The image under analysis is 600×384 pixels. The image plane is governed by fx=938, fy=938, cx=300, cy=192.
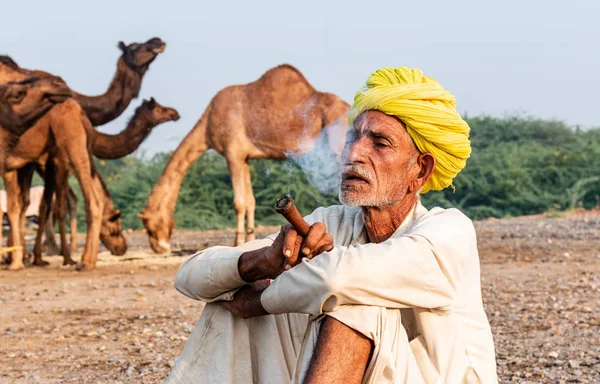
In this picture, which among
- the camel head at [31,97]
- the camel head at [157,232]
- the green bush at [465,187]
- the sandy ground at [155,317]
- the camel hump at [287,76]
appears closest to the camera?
the sandy ground at [155,317]

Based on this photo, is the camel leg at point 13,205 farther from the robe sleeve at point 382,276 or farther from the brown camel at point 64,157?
the robe sleeve at point 382,276

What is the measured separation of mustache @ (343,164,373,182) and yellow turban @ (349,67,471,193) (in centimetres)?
20


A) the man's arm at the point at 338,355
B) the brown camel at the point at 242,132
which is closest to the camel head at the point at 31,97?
the brown camel at the point at 242,132

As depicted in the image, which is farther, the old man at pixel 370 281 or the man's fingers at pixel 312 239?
the man's fingers at pixel 312 239

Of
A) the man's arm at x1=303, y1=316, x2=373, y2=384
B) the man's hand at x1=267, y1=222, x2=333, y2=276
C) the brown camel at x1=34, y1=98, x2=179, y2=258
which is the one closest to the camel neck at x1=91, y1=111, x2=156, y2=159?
the brown camel at x1=34, y1=98, x2=179, y2=258

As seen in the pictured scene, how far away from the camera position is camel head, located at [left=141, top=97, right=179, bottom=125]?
45.3ft

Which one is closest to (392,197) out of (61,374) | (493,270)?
(61,374)

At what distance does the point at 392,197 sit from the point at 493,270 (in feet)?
22.8

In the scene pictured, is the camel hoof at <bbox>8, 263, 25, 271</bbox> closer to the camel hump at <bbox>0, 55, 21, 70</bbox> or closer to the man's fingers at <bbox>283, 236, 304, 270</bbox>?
the camel hump at <bbox>0, 55, 21, 70</bbox>

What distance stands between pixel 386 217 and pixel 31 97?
7.89 metres

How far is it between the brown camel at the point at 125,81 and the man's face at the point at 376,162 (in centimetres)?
1145

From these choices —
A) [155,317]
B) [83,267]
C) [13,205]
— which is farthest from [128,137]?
[155,317]

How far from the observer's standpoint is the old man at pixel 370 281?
106 inches

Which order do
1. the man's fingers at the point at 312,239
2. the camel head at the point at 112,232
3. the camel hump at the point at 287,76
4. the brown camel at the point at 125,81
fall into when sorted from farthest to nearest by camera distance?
the brown camel at the point at 125,81, the camel hump at the point at 287,76, the camel head at the point at 112,232, the man's fingers at the point at 312,239
